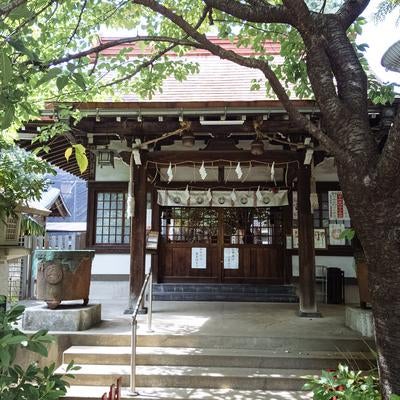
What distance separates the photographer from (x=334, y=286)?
32.9ft

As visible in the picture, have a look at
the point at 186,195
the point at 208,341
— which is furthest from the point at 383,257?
the point at 186,195

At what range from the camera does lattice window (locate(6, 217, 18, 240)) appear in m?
5.61

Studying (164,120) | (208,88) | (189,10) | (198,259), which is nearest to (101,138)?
(164,120)

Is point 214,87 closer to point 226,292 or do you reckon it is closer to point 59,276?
point 59,276

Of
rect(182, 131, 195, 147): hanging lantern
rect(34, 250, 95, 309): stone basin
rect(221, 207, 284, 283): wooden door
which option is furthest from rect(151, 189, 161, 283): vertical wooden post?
rect(34, 250, 95, 309): stone basin

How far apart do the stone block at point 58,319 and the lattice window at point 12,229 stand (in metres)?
1.65

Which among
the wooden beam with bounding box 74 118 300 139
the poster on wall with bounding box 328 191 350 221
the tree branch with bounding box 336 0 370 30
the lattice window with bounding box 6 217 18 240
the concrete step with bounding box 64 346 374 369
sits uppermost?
the wooden beam with bounding box 74 118 300 139

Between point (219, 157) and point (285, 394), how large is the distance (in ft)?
15.6

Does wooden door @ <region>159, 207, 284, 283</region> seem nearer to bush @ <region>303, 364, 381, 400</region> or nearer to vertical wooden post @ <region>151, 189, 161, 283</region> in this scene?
vertical wooden post @ <region>151, 189, 161, 283</region>

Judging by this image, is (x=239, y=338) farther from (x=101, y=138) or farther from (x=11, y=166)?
(x=101, y=138)

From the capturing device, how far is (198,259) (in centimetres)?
1088

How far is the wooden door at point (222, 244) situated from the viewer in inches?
425

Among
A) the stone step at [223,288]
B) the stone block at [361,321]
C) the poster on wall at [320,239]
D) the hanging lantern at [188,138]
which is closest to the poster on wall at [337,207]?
the poster on wall at [320,239]

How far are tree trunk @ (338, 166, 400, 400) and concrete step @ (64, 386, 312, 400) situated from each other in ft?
8.29
